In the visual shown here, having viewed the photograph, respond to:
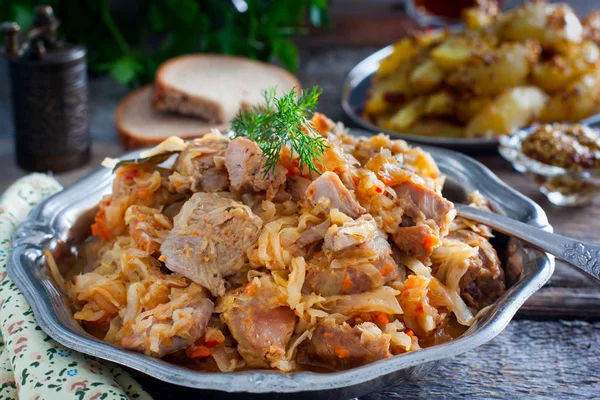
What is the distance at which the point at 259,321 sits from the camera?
9.30 ft

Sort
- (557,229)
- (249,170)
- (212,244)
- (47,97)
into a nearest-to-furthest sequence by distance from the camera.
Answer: (212,244) → (249,170) → (557,229) → (47,97)

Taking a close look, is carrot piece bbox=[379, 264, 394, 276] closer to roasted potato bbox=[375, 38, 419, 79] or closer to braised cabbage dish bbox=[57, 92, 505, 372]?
braised cabbage dish bbox=[57, 92, 505, 372]

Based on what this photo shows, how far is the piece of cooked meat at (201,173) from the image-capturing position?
3.27 metres

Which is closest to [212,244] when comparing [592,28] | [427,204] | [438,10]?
[427,204]

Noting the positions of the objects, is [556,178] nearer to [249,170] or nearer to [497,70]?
[497,70]

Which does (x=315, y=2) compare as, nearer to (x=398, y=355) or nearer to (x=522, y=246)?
(x=522, y=246)

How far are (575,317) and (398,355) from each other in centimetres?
164

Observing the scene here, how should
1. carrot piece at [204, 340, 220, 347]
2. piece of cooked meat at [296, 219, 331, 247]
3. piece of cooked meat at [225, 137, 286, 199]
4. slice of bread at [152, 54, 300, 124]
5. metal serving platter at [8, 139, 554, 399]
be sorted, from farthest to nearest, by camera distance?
slice of bread at [152, 54, 300, 124] < piece of cooked meat at [225, 137, 286, 199] < piece of cooked meat at [296, 219, 331, 247] < carrot piece at [204, 340, 220, 347] < metal serving platter at [8, 139, 554, 399]

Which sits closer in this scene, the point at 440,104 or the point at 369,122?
the point at 440,104

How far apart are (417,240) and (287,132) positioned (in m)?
0.71

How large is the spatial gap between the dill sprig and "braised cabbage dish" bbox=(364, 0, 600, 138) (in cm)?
226

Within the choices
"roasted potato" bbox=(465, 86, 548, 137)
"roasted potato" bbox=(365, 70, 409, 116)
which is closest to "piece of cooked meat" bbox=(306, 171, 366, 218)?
"roasted potato" bbox=(465, 86, 548, 137)

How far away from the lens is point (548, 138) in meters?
4.75

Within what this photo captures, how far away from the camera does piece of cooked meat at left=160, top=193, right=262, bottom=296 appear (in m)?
2.96
